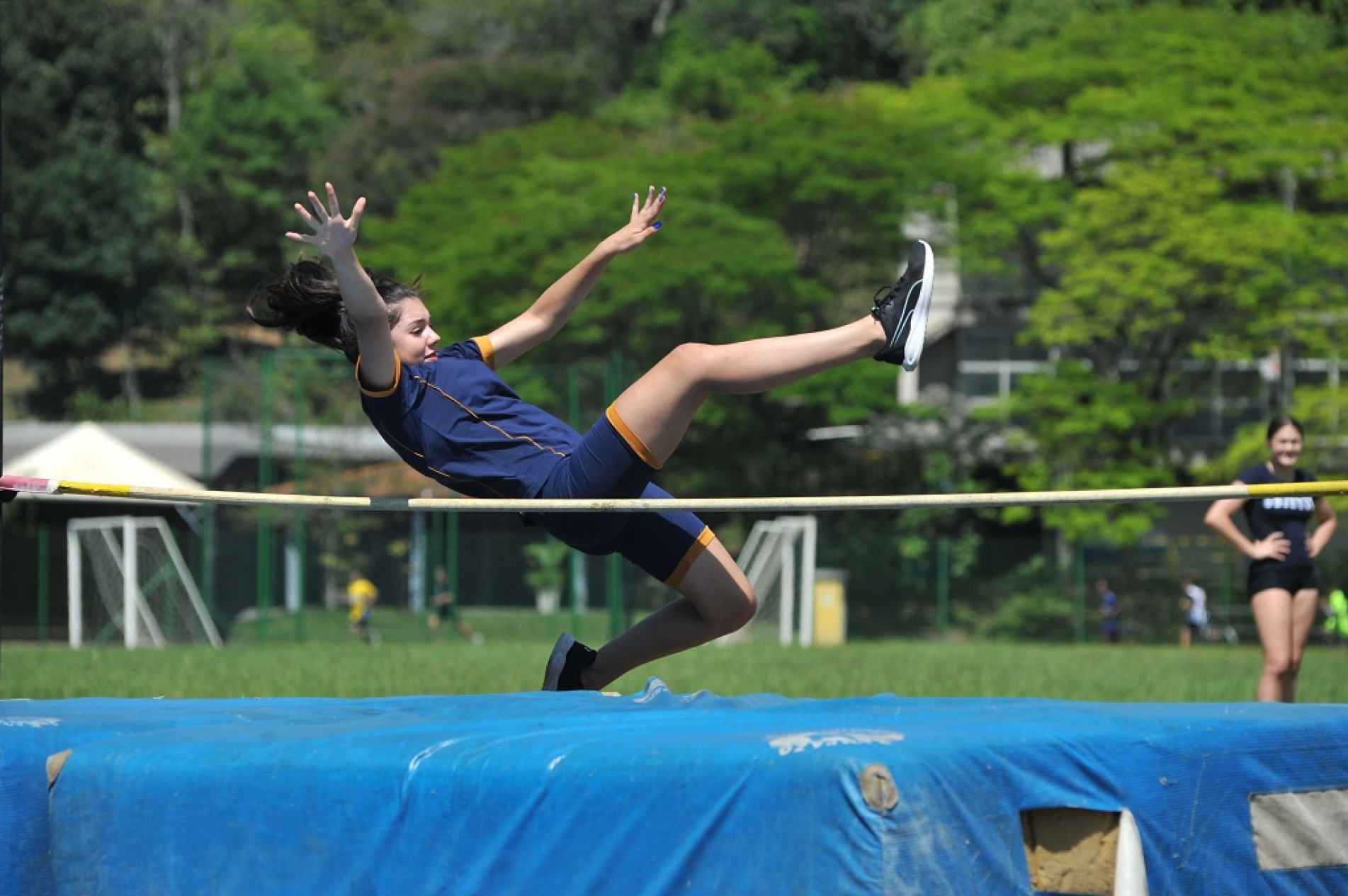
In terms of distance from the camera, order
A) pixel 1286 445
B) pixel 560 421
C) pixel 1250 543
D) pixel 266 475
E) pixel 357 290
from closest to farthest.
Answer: pixel 357 290 < pixel 560 421 < pixel 1286 445 < pixel 1250 543 < pixel 266 475

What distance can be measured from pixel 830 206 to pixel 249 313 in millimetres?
28000

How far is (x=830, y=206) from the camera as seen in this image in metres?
32.4

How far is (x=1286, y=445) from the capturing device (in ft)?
25.4

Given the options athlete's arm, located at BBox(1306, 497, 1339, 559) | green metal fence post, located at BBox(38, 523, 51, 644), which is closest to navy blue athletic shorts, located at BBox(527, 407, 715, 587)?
athlete's arm, located at BBox(1306, 497, 1339, 559)

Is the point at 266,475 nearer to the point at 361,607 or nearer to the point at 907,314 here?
the point at 361,607

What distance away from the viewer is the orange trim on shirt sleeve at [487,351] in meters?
5.45

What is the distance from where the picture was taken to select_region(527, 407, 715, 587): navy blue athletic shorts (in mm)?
4684

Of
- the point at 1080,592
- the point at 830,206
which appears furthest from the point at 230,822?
the point at 830,206

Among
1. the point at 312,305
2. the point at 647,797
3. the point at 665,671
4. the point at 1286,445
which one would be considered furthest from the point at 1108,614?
the point at 647,797

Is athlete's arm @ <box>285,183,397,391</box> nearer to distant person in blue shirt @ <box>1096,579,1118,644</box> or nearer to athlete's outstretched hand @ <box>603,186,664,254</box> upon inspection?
athlete's outstretched hand @ <box>603,186,664,254</box>

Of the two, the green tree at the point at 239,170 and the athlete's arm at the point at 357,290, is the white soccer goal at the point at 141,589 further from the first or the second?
the green tree at the point at 239,170

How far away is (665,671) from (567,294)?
8.80m

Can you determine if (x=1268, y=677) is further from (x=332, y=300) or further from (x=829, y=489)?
(x=829, y=489)

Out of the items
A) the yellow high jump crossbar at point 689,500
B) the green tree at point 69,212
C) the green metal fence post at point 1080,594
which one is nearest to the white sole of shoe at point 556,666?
the yellow high jump crossbar at point 689,500
